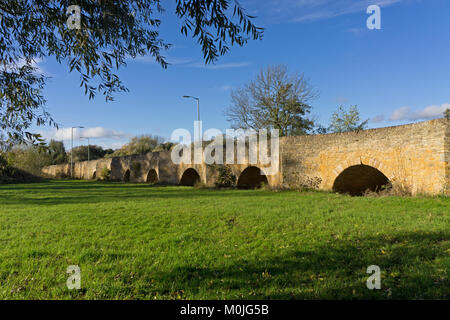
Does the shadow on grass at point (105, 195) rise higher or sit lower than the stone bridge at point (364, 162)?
lower

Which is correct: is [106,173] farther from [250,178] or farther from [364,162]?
[364,162]

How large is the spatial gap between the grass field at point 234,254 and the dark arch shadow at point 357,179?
4.72 m

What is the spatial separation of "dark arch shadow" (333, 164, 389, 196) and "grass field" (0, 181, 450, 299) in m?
4.72

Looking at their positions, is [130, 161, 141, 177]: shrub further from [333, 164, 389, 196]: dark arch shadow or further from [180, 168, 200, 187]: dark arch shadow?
[333, 164, 389, 196]: dark arch shadow

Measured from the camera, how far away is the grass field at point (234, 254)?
10.4ft

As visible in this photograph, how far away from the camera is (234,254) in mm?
4395

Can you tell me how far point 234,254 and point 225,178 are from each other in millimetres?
13079

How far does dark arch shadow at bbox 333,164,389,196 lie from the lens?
40.5 feet

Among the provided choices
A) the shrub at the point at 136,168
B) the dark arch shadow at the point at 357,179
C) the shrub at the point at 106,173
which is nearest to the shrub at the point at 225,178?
the dark arch shadow at the point at 357,179

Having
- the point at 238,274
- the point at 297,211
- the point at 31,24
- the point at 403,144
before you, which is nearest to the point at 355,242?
the point at 238,274

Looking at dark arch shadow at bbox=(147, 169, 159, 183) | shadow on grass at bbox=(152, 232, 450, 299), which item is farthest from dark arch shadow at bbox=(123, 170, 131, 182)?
shadow on grass at bbox=(152, 232, 450, 299)

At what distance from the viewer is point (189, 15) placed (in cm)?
315

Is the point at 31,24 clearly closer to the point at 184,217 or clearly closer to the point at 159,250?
the point at 159,250

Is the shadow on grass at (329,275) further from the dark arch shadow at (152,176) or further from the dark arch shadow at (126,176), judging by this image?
the dark arch shadow at (126,176)
